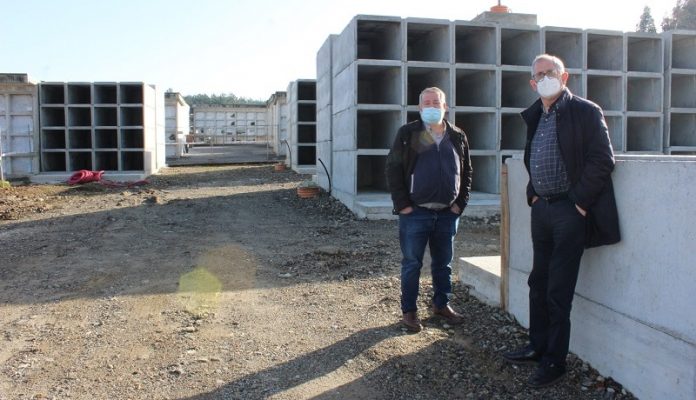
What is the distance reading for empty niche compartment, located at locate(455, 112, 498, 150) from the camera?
9672 mm

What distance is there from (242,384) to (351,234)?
4.64m

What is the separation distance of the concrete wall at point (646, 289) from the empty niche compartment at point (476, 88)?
6913 mm

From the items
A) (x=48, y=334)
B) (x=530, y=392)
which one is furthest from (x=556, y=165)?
(x=48, y=334)

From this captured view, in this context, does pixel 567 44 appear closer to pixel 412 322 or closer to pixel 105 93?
pixel 412 322

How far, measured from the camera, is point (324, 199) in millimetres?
11258

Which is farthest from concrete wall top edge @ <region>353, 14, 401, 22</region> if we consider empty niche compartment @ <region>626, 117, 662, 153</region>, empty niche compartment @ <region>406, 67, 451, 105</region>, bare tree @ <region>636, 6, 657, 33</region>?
bare tree @ <region>636, 6, 657, 33</region>

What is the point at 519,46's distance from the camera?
33.7 feet

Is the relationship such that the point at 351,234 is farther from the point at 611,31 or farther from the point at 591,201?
the point at 611,31

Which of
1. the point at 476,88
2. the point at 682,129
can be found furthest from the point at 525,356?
the point at 682,129

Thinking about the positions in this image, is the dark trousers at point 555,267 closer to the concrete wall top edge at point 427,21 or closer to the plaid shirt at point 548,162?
the plaid shirt at point 548,162

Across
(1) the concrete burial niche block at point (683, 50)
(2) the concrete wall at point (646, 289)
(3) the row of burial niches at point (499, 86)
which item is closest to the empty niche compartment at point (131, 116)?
(3) the row of burial niches at point (499, 86)

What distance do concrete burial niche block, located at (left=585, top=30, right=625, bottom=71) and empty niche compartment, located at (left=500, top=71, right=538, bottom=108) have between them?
125 centimetres

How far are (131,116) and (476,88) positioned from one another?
10079mm

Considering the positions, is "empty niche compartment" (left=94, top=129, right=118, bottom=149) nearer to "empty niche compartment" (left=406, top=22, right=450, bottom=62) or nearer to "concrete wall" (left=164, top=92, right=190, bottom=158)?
"empty niche compartment" (left=406, top=22, right=450, bottom=62)
